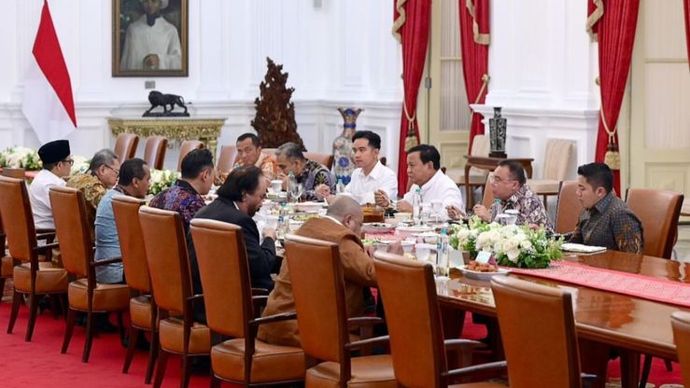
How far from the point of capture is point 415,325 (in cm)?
456

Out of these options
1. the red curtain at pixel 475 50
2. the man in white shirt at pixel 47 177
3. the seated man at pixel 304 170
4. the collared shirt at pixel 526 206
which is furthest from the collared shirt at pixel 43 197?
the red curtain at pixel 475 50

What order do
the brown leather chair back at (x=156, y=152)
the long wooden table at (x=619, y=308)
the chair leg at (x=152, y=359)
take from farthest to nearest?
the brown leather chair back at (x=156, y=152) → the chair leg at (x=152, y=359) → the long wooden table at (x=619, y=308)

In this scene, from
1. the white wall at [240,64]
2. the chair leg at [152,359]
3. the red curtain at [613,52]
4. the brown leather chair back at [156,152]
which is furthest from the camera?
the white wall at [240,64]

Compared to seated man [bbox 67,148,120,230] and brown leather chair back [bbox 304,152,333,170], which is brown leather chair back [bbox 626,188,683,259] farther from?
brown leather chair back [bbox 304,152,333,170]

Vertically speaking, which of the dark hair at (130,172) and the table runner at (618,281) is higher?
the dark hair at (130,172)

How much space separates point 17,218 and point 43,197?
2.60 ft

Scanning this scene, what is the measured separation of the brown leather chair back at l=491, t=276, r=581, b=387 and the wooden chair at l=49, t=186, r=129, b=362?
350 centimetres

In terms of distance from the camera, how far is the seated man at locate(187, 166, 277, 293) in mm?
6234

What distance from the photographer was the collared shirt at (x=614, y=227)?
6.74m

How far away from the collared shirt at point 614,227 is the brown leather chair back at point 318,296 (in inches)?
85.5

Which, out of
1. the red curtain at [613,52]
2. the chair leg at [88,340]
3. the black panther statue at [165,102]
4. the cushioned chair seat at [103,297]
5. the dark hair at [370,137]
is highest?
the red curtain at [613,52]

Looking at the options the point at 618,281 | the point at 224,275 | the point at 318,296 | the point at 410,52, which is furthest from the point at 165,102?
the point at 318,296

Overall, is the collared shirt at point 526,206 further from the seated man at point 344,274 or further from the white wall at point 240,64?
the white wall at point 240,64

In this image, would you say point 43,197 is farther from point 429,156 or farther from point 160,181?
point 429,156
